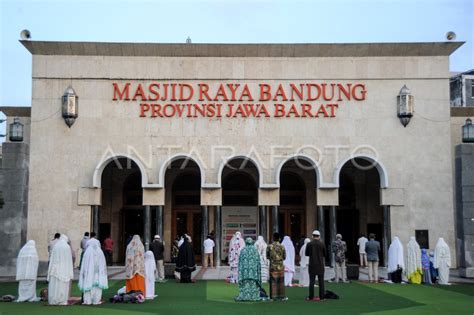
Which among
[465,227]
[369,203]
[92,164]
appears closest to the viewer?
[465,227]

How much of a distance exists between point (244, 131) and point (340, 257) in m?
6.99

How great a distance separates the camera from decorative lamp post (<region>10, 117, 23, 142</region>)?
24.0 m

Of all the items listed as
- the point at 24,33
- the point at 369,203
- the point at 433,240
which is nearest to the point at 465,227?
the point at 433,240

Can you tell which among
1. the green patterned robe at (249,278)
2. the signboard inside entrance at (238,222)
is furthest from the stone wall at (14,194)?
the green patterned robe at (249,278)

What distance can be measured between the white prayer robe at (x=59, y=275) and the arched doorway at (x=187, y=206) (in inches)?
506

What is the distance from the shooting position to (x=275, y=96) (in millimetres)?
24656

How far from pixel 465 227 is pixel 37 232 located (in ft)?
52.5

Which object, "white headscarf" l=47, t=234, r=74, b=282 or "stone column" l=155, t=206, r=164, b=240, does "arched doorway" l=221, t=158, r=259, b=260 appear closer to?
"stone column" l=155, t=206, r=164, b=240

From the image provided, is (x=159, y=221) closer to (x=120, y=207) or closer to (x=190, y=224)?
(x=190, y=224)

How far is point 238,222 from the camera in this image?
28.5 meters

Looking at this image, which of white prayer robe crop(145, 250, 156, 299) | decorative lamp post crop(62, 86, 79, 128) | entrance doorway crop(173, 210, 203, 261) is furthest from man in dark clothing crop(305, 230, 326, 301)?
entrance doorway crop(173, 210, 203, 261)

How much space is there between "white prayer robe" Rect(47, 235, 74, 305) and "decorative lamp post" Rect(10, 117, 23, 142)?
10162mm

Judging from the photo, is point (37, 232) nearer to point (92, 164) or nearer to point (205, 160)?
point (92, 164)

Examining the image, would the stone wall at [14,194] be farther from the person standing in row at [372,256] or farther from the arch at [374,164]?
the person standing in row at [372,256]
